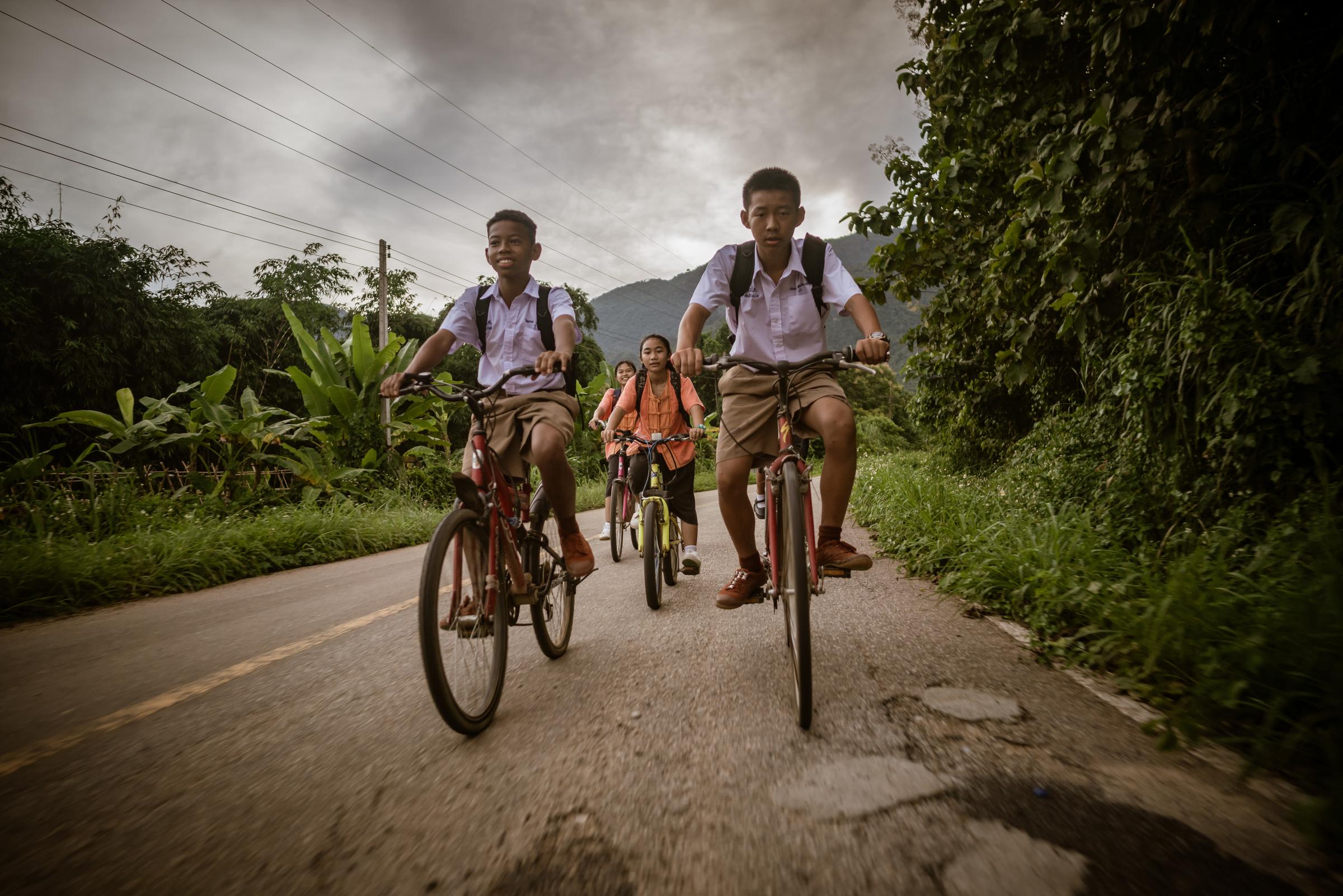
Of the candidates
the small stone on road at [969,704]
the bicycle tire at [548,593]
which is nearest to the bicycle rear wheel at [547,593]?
the bicycle tire at [548,593]

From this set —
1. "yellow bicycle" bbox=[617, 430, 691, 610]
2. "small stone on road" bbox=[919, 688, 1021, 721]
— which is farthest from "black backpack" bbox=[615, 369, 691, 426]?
"small stone on road" bbox=[919, 688, 1021, 721]

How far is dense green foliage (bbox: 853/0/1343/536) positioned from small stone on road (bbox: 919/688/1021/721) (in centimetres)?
167

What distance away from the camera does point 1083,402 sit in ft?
16.5

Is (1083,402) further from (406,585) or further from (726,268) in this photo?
(406,585)

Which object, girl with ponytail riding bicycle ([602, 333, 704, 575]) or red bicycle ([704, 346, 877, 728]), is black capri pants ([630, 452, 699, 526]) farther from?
red bicycle ([704, 346, 877, 728])

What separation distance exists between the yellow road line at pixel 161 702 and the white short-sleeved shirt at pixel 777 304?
2.68m

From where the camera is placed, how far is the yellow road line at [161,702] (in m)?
2.05

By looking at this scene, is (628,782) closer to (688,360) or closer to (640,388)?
(688,360)

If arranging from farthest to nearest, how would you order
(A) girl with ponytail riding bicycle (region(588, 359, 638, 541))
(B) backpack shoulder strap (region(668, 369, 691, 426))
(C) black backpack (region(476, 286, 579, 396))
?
(A) girl with ponytail riding bicycle (region(588, 359, 638, 541))
(B) backpack shoulder strap (region(668, 369, 691, 426))
(C) black backpack (region(476, 286, 579, 396))

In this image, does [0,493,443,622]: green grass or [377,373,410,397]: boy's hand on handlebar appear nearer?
[377,373,410,397]: boy's hand on handlebar

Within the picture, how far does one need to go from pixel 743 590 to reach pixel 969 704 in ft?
3.32

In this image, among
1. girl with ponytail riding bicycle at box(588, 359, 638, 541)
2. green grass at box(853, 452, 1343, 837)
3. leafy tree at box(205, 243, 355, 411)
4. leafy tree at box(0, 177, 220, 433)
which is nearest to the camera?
green grass at box(853, 452, 1343, 837)

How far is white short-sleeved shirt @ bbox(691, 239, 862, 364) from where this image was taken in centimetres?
301

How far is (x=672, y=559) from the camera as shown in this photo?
4512mm
